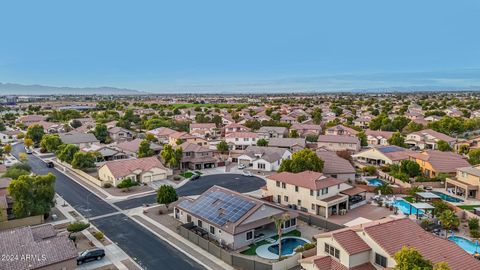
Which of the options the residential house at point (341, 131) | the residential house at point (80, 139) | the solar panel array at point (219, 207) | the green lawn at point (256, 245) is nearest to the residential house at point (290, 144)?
the residential house at point (341, 131)

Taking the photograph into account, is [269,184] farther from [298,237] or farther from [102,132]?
[102,132]

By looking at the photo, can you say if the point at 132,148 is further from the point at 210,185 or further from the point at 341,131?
the point at 341,131

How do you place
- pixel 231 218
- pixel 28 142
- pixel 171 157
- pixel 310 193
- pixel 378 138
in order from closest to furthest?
1. pixel 231 218
2. pixel 310 193
3. pixel 171 157
4. pixel 28 142
5. pixel 378 138

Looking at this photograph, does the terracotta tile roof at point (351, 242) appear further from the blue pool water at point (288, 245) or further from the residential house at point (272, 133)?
the residential house at point (272, 133)

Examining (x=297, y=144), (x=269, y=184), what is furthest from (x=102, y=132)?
(x=269, y=184)

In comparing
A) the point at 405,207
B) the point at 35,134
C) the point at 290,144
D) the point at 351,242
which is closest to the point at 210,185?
the point at 405,207

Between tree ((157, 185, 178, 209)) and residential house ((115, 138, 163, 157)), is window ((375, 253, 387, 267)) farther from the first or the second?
residential house ((115, 138, 163, 157))
